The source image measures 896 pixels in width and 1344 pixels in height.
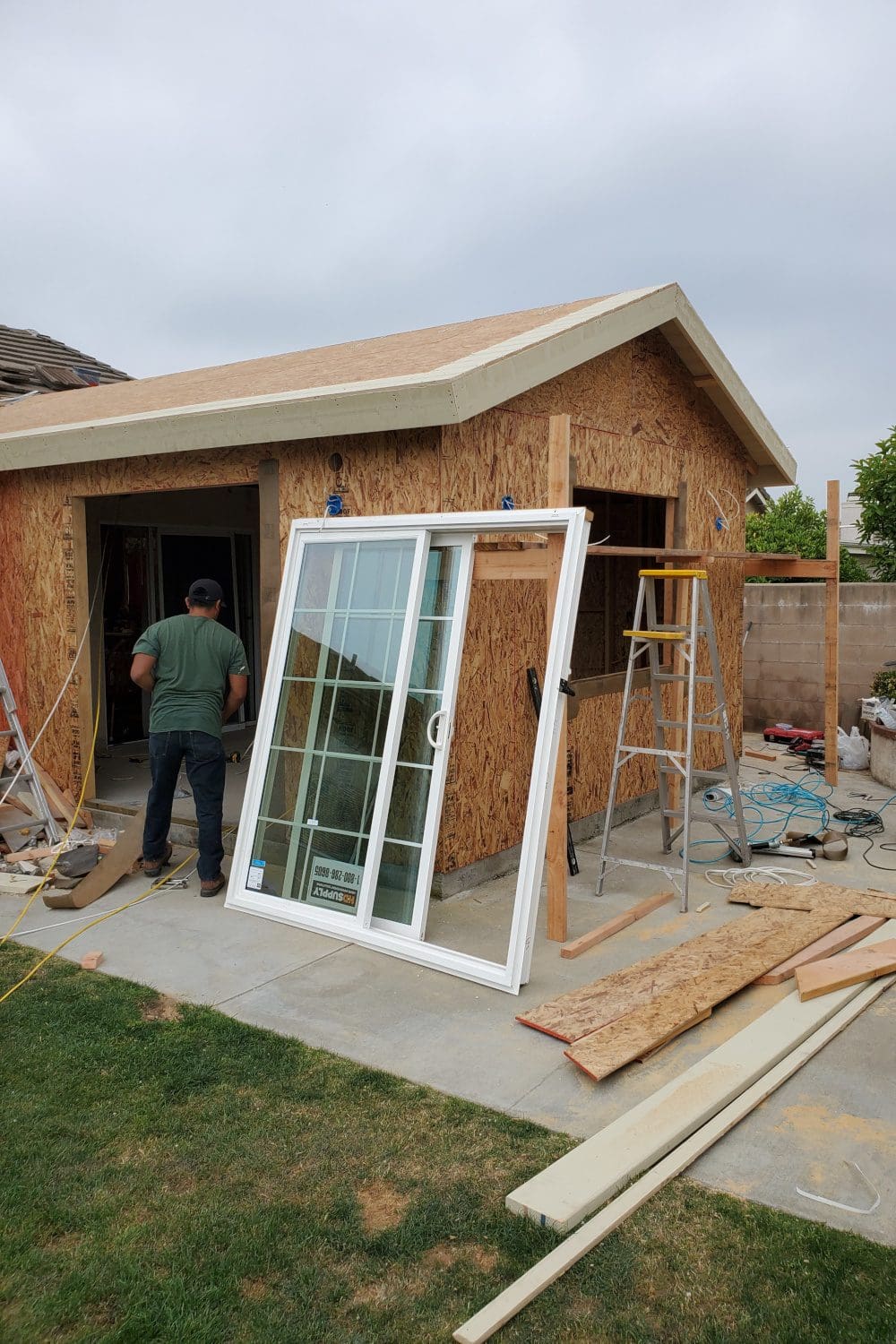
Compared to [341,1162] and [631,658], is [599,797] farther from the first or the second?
[341,1162]

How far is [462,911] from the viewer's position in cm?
585

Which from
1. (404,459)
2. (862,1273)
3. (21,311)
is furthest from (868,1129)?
(21,311)

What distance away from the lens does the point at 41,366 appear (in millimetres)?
13320

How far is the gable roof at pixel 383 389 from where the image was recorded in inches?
213

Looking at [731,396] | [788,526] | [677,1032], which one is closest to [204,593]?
[677,1032]

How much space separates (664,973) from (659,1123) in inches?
53.8

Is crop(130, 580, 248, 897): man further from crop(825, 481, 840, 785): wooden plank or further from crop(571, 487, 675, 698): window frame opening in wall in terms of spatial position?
A: crop(825, 481, 840, 785): wooden plank

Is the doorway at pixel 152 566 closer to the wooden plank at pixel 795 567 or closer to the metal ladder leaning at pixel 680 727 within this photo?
the metal ladder leaning at pixel 680 727

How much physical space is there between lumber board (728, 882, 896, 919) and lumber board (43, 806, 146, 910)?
382 cm

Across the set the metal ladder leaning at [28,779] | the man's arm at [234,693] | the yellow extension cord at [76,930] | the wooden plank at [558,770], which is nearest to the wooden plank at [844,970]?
the wooden plank at [558,770]

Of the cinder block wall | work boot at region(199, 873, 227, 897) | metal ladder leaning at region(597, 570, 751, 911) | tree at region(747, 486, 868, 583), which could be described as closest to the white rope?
metal ladder leaning at region(597, 570, 751, 911)

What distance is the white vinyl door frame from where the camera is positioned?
15.4ft

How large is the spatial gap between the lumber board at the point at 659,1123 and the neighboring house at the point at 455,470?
233 centimetres

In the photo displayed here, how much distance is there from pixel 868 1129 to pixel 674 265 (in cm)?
628
